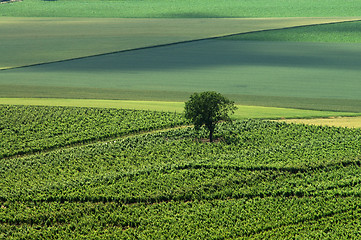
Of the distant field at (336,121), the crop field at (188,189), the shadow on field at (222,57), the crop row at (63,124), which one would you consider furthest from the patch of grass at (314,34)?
the crop field at (188,189)

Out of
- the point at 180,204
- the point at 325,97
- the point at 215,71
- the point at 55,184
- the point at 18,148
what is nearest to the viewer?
the point at 180,204

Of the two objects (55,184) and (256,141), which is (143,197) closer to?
(55,184)

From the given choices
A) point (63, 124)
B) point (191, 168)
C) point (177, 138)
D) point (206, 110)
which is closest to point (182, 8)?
point (63, 124)

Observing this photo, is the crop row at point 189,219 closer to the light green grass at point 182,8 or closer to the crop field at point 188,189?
the crop field at point 188,189

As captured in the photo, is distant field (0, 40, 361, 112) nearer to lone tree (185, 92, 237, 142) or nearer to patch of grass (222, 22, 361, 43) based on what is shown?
patch of grass (222, 22, 361, 43)

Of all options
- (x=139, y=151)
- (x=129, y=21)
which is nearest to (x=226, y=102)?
(x=139, y=151)

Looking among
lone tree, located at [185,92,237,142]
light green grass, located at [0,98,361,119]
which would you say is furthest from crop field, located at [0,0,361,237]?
lone tree, located at [185,92,237,142]
